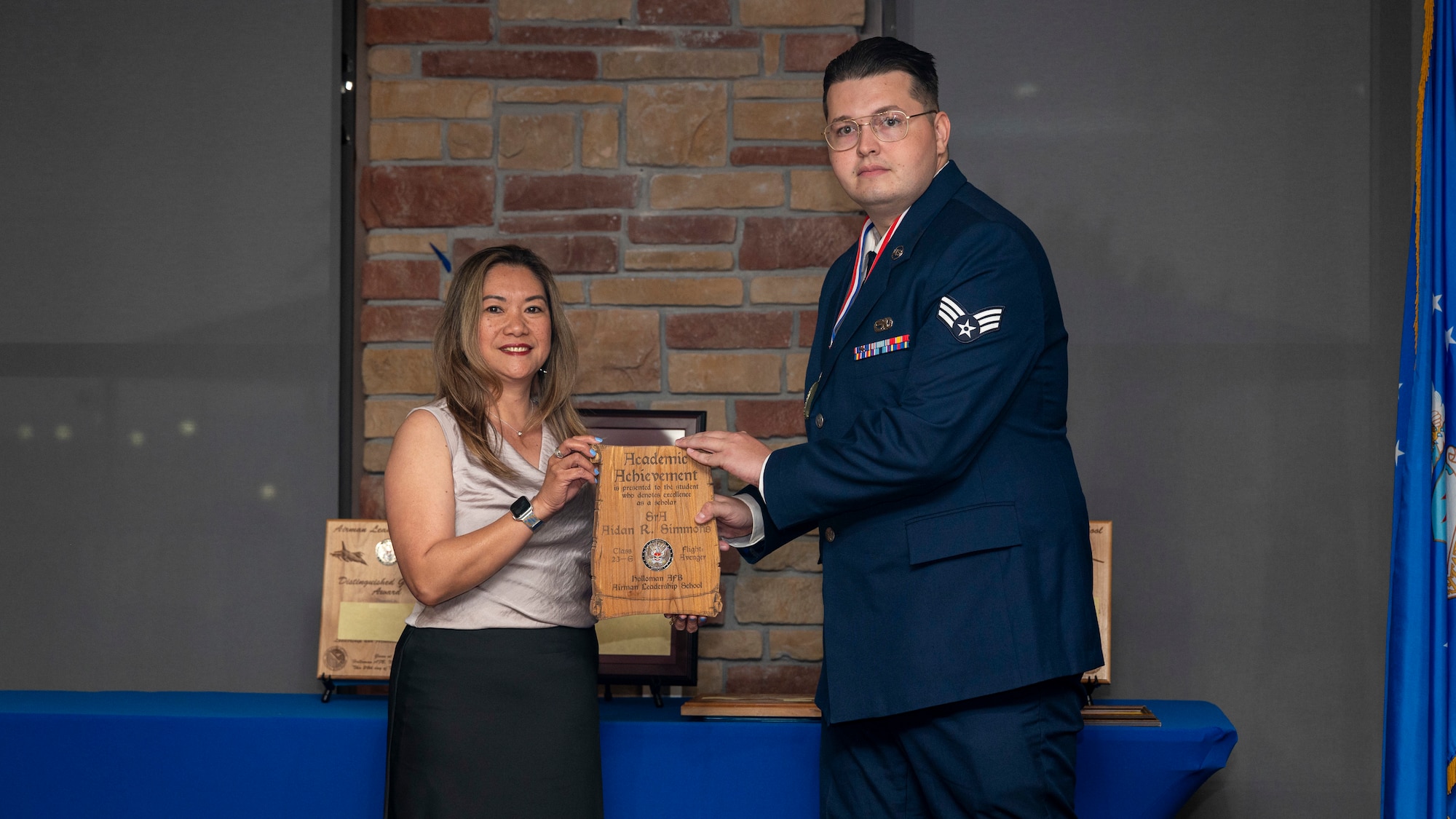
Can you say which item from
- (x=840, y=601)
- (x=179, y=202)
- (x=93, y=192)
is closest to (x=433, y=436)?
(x=840, y=601)

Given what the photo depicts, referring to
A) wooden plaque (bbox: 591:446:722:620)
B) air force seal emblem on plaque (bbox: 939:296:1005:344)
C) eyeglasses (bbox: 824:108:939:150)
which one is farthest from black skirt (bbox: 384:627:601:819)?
eyeglasses (bbox: 824:108:939:150)

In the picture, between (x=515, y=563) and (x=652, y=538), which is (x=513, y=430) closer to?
(x=515, y=563)

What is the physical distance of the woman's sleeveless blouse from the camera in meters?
1.88

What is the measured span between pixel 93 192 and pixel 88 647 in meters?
1.27

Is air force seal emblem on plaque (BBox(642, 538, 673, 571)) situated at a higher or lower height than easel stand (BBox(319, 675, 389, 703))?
higher

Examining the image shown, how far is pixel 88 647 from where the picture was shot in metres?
2.87

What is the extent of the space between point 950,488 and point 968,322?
27cm

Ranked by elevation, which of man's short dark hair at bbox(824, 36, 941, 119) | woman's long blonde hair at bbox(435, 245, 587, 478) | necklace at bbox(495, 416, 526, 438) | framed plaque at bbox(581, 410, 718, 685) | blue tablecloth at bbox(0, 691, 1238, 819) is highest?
man's short dark hair at bbox(824, 36, 941, 119)

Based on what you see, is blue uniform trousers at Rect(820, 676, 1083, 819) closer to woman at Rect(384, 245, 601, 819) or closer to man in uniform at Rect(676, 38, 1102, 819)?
man in uniform at Rect(676, 38, 1102, 819)

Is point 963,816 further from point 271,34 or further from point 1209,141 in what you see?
point 271,34

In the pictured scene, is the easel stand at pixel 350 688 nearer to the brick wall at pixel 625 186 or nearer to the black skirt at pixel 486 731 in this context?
the brick wall at pixel 625 186

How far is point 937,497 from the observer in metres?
1.69

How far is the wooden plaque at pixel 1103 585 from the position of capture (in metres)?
2.36

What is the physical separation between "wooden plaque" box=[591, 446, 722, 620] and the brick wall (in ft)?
3.06
